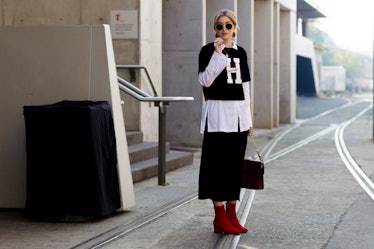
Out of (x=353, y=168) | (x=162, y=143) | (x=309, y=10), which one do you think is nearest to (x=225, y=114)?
(x=162, y=143)

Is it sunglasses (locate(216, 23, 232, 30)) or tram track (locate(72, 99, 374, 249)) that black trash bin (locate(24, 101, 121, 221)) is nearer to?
tram track (locate(72, 99, 374, 249))

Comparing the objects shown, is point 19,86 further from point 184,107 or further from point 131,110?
point 184,107

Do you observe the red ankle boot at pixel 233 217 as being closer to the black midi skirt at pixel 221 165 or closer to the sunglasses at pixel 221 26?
the black midi skirt at pixel 221 165

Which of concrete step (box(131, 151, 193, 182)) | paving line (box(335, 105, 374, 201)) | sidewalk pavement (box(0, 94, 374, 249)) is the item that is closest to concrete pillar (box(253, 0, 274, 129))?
paving line (box(335, 105, 374, 201))

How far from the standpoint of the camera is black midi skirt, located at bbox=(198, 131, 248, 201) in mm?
7020

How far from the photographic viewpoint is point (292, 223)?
25.3 ft

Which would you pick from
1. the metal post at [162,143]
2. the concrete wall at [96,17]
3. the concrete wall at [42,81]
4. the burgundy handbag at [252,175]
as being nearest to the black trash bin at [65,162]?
the concrete wall at [42,81]

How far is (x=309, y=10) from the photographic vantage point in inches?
1930

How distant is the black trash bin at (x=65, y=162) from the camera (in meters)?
7.52

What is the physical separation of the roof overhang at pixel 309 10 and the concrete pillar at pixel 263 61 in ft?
49.4

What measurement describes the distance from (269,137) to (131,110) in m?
8.29

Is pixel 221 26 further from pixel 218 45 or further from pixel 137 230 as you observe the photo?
pixel 137 230

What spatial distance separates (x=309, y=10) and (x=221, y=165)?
4318 centimetres

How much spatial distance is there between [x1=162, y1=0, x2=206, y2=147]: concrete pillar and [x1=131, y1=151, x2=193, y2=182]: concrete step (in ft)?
13.2
